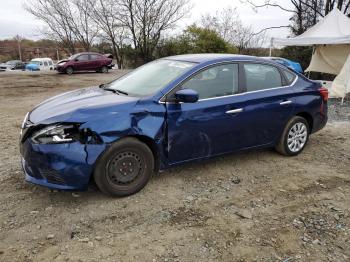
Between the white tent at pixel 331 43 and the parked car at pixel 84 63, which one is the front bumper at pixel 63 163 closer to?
the white tent at pixel 331 43

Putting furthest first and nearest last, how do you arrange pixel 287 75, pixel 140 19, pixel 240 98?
1. pixel 140 19
2. pixel 287 75
3. pixel 240 98

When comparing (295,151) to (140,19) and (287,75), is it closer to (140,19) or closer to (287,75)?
(287,75)

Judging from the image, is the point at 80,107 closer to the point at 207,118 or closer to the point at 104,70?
the point at 207,118

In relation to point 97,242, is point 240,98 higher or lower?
higher

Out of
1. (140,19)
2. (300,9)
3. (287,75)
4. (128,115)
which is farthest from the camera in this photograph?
(140,19)

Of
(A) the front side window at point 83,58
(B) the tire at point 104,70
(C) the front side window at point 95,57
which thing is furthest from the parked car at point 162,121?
(B) the tire at point 104,70

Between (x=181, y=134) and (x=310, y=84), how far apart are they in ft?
8.27

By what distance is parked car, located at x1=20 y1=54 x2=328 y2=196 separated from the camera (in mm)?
3535

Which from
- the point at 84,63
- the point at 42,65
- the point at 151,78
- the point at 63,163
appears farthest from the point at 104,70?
the point at 63,163

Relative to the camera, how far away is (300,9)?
23766 mm

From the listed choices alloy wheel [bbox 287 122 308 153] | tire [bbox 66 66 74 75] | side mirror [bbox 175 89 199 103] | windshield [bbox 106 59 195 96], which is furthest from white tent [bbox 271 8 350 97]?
tire [bbox 66 66 74 75]

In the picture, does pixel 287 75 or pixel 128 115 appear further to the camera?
pixel 287 75

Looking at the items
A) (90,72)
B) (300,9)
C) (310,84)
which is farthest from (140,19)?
(310,84)

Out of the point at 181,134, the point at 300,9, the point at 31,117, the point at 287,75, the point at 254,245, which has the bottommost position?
the point at 254,245
